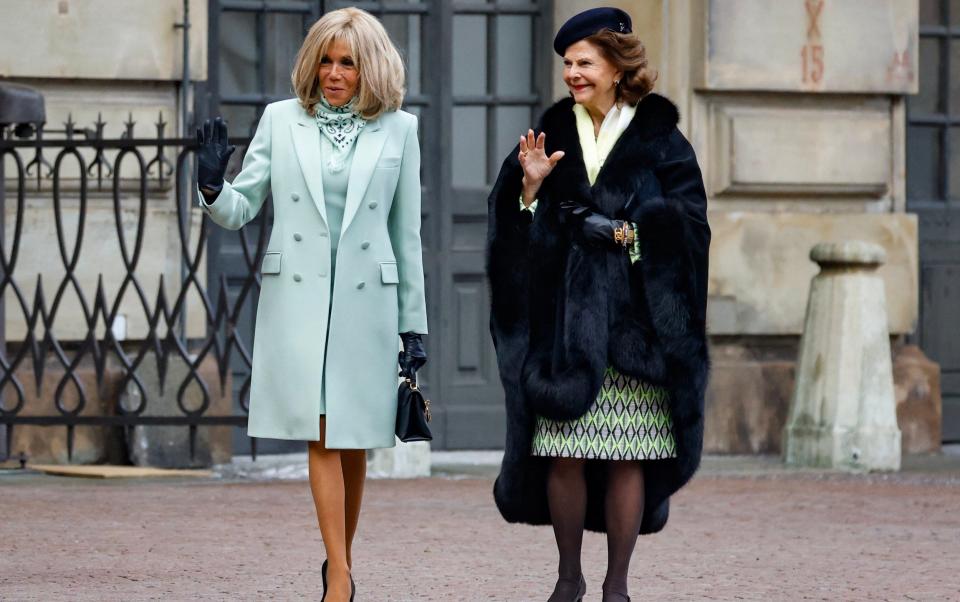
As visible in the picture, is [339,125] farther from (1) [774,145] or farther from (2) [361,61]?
(1) [774,145]

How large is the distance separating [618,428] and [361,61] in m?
1.21

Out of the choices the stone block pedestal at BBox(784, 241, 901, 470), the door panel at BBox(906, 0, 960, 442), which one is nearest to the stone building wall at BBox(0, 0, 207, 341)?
the stone block pedestal at BBox(784, 241, 901, 470)

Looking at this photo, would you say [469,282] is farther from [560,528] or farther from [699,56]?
[560,528]

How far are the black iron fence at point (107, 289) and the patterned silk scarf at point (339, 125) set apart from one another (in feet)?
12.5

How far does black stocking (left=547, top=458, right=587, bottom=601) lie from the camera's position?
19.1 feet

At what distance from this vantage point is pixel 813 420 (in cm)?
1033

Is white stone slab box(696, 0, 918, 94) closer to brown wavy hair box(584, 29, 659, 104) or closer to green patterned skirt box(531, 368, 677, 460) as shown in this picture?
brown wavy hair box(584, 29, 659, 104)

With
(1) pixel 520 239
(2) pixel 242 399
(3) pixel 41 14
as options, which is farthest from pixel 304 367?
(3) pixel 41 14

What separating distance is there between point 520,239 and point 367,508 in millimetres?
3012

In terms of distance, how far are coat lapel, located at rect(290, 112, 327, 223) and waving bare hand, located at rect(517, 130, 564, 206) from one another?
556mm

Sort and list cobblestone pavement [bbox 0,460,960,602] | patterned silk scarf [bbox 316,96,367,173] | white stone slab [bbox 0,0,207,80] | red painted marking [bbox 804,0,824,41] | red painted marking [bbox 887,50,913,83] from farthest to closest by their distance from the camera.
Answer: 1. red painted marking [bbox 887,50,913,83]
2. red painted marking [bbox 804,0,824,41]
3. white stone slab [bbox 0,0,207,80]
4. cobblestone pavement [bbox 0,460,960,602]
5. patterned silk scarf [bbox 316,96,367,173]

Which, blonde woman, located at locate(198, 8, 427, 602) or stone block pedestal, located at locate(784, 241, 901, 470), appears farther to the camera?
stone block pedestal, located at locate(784, 241, 901, 470)

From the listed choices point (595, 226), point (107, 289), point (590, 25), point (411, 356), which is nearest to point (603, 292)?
point (595, 226)

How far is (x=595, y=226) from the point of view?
18.7 feet
